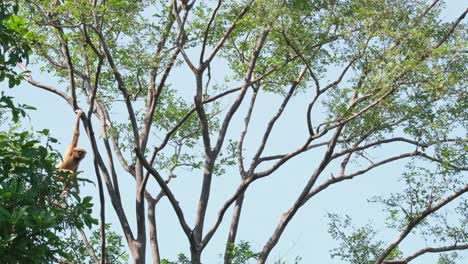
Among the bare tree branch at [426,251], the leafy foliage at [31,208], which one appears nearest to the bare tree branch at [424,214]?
the bare tree branch at [426,251]

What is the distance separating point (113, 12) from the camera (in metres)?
14.0

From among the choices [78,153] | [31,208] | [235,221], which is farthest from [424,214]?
[31,208]

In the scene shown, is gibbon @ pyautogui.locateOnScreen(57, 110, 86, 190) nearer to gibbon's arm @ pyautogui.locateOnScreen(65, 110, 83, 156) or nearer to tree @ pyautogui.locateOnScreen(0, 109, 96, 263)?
gibbon's arm @ pyautogui.locateOnScreen(65, 110, 83, 156)

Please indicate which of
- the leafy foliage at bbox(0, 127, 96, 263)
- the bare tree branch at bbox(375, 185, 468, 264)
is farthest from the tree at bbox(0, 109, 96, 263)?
the bare tree branch at bbox(375, 185, 468, 264)

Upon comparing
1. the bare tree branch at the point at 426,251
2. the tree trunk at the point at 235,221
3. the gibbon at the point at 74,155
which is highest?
the gibbon at the point at 74,155

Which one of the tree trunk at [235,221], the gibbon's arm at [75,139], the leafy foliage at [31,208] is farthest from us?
the tree trunk at [235,221]

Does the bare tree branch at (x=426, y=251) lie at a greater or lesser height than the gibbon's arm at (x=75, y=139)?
lesser

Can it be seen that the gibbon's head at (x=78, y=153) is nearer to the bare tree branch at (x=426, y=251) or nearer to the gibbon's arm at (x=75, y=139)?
the gibbon's arm at (x=75, y=139)

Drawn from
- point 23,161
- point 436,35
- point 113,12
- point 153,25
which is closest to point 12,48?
point 23,161

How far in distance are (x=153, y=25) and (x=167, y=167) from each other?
3054mm

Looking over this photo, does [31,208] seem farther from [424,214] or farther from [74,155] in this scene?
[424,214]

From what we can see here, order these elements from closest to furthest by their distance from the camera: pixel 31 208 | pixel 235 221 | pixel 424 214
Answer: pixel 31 208, pixel 424 214, pixel 235 221

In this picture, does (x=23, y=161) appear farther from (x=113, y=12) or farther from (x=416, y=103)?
(x=416, y=103)

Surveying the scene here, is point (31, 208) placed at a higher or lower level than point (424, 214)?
lower
